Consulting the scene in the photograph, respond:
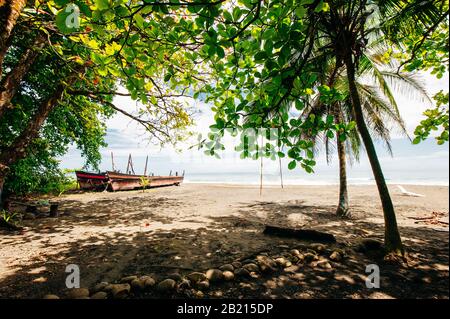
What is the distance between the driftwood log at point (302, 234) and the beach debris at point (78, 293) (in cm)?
397

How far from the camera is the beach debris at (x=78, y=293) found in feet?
8.50

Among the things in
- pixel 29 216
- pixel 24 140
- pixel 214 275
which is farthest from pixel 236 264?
pixel 29 216

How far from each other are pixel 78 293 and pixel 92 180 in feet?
52.4

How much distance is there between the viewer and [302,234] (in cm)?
504

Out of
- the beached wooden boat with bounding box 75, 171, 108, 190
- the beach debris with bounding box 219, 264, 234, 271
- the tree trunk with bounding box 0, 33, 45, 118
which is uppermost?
the tree trunk with bounding box 0, 33, 45, 118

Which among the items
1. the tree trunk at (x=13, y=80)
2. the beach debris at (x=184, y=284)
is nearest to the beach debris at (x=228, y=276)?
the beach debris at (x=184, y=284)

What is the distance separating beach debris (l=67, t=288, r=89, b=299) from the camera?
2.59 meters

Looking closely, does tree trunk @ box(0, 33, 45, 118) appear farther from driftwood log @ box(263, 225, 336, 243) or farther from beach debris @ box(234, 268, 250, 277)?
driftwood log @ box(263, 225, 336, 243)

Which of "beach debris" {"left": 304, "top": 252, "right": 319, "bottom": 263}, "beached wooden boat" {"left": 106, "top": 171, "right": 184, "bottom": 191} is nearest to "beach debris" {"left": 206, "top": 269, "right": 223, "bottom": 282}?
"beach debris" {"left": 304, "top": 252, "right": 319, "bottom": 263}

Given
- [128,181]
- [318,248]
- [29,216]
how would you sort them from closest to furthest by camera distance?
[318,248]
[29,216]
[128,181]

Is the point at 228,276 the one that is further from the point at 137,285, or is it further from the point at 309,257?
the point at 309,257

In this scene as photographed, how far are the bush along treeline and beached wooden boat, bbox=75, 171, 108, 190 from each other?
565 cm

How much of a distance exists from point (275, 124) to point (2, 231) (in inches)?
286

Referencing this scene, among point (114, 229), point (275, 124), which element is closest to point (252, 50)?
point (275, 124)
